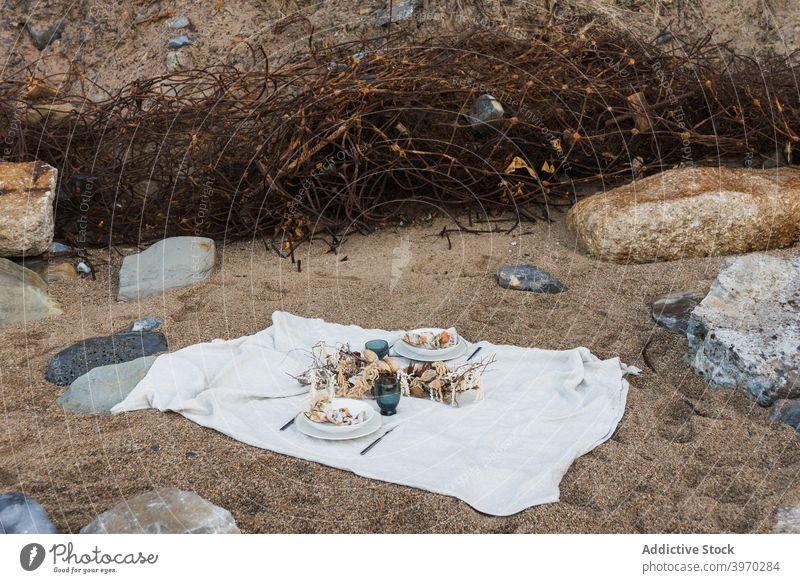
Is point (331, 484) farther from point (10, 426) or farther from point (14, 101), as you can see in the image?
point (14, 101)

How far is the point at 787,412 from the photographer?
344cm

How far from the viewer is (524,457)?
3199mm

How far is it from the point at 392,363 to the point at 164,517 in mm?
1438

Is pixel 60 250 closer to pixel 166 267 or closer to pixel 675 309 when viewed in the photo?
pixel 166 267

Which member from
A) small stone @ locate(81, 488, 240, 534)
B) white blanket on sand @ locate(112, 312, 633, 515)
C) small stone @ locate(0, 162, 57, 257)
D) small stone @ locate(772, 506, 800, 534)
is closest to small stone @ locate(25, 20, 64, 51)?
small stone @ locate(0, 162, 57, 257)

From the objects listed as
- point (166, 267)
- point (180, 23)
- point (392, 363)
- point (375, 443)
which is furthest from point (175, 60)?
point (375, 443)

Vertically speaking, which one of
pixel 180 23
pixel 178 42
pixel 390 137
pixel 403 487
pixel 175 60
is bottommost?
pixel 403 487

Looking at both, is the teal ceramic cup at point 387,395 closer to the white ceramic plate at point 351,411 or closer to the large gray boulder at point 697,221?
the white ceramic plate at point 351,411

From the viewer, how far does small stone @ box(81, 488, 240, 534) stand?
8.50 feet

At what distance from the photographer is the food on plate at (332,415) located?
11.0ft

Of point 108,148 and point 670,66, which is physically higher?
point 670,66

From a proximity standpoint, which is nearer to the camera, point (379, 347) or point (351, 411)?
point (351, 411)

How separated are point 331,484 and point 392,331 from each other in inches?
62.1

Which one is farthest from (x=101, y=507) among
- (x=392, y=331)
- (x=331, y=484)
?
(x=392, y=331)
